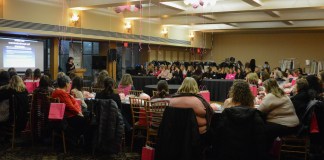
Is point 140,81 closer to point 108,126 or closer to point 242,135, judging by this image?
point 108,126

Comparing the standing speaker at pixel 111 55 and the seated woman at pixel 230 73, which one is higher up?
the standing speaker at pixel 111 55

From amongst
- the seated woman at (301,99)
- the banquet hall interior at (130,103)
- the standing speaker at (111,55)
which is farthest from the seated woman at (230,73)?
the seated woman at (301,99)

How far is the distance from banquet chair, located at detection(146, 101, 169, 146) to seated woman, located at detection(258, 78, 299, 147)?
1.28m

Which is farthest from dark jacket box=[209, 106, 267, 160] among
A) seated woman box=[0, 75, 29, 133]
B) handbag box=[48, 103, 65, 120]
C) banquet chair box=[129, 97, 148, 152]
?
seated woman box=[0, 75, 29, 133]

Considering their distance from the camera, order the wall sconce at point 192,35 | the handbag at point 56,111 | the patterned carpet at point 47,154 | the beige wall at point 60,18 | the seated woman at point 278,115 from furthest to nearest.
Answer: the wall sconce at point 192,35, the beige wall at point 60,18, the patterned carpet at point 47,154, the handbag at point 56,111, the seated woman at point 278,115

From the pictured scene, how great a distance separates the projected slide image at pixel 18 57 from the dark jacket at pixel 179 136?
24.2 feet

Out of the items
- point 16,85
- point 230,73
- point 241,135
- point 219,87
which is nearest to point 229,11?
point 219,87

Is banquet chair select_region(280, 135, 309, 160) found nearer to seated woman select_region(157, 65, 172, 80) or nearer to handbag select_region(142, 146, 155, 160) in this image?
handbag select_region(142, 146, 155, 160)

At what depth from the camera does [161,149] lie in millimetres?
3686

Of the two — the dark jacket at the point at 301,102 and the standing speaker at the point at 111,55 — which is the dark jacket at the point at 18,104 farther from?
the standing speaker at the point at 111,55

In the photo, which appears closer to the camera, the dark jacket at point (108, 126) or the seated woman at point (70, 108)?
the dark jacket at point (108, 126)

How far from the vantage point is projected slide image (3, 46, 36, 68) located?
9.48 m

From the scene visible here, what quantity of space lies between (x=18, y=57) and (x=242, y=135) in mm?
8363

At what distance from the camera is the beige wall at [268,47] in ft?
57.6
